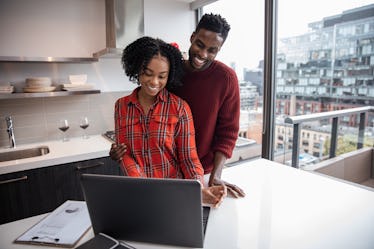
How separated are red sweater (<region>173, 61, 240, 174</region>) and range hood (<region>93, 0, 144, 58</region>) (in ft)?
3.98

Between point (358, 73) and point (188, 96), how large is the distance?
1078mm

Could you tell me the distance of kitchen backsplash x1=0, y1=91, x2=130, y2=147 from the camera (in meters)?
2.23

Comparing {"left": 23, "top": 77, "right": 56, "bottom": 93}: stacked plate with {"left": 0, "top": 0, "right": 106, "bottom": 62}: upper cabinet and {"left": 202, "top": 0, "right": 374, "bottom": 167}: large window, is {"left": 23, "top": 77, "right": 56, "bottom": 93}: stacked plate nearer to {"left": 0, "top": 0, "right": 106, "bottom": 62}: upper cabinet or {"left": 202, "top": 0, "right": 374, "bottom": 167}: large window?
{"left": 0, "top": 0, "right": 106, "bottom": 62}: upper cabinet

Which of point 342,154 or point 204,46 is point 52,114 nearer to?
point 204,46

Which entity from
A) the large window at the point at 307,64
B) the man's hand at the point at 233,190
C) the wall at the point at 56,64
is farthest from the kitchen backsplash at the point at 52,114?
the man's hand at the point at 233,190

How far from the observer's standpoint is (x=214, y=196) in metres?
1.01

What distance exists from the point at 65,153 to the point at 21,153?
0.49 metres

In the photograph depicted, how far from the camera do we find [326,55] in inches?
68.2

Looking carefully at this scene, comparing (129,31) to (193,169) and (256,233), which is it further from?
(256,233)

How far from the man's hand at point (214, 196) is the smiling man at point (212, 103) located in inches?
4.9

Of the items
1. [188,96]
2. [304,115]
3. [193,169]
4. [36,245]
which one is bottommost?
[36,245]

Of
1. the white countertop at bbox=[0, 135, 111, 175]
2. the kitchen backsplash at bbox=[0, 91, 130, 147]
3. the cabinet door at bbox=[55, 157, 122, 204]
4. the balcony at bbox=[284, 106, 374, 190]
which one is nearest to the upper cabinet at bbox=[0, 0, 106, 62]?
the kitchen backsplash at bbox=[0, 91, 130, 147]

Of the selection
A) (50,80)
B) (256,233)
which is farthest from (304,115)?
(50,80)

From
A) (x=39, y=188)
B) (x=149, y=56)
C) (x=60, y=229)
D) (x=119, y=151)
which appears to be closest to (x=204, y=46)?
(x=149, y=56)
